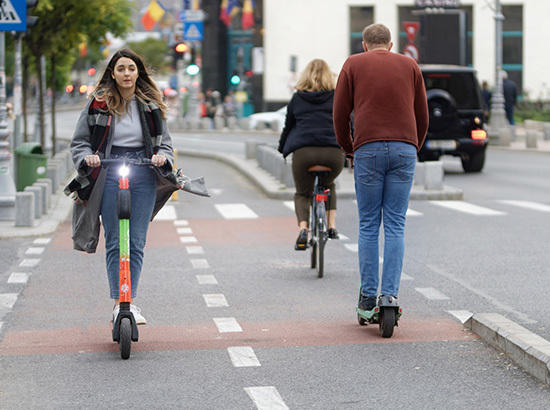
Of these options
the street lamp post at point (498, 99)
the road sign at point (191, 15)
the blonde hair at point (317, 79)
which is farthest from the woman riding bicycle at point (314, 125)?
the road sign at point (191, 15)

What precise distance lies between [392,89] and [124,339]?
2.17m

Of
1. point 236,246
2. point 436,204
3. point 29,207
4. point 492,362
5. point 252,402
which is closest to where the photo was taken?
point 252,402

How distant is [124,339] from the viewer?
625cm

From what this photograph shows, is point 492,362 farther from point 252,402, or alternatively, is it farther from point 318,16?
point 318,16

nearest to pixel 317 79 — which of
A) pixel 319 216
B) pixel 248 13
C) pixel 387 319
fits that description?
pixel 319 216

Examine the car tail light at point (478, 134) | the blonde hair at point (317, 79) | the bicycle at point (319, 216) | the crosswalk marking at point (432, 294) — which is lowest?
the crosswalk marking at point (432, 294)

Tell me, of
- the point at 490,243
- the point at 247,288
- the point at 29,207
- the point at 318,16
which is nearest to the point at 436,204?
the point at 490,243

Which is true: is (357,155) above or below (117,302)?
above

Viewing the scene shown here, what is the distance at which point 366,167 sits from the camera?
6.94 metres

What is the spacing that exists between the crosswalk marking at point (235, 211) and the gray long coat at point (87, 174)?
8514mm

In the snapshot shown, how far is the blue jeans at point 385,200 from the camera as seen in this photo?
22.7ft

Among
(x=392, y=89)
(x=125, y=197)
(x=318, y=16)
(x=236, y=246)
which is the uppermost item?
(x=318, y=16)

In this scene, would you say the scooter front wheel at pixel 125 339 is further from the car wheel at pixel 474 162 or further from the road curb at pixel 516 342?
the car wheel at pixel 474 162

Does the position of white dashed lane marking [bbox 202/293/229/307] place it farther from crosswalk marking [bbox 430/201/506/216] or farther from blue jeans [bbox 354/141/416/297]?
crosswalk marking [bbox 430/201/506/216]
